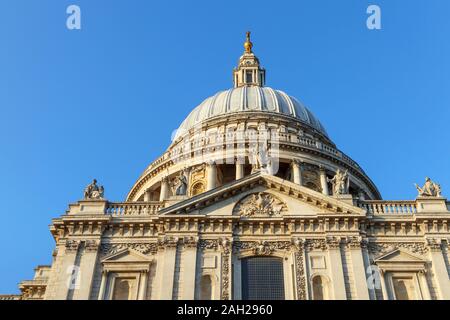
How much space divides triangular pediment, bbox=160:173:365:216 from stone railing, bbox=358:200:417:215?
1865 mm

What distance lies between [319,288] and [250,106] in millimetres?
30884

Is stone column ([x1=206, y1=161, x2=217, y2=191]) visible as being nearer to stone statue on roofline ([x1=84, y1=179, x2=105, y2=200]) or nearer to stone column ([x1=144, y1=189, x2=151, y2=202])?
stone column ([x1=144, y1=189, x2=151, y2=202])

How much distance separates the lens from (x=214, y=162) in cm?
5125

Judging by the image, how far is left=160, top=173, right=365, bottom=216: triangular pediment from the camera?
3375 cm

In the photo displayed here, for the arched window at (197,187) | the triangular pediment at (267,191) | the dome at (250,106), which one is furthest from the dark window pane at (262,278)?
the dome at (250,106)

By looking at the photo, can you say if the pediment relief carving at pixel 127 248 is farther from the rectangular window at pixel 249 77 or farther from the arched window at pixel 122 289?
the rectangular window at pixel 249 77

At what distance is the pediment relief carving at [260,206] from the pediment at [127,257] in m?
6.15

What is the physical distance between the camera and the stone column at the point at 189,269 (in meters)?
30.8

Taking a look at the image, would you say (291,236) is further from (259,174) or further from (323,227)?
(259,174)

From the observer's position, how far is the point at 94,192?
35.8m

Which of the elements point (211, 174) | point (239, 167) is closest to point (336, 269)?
point (239, 167)

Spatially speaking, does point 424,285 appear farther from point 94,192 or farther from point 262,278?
point 94,192
